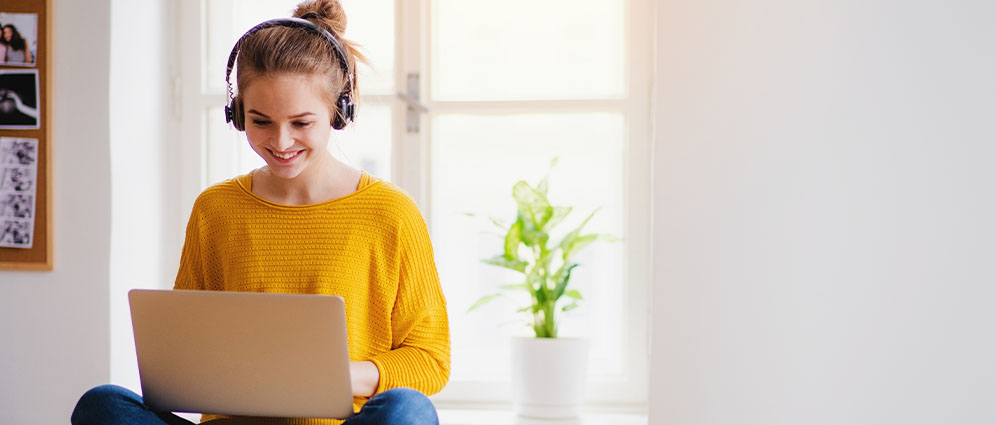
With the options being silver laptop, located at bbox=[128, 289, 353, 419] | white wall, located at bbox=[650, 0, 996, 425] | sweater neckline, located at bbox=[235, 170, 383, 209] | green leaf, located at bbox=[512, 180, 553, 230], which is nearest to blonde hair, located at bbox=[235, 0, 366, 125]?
sweater neckline, located at bbox=[235, 170, 383, 209]

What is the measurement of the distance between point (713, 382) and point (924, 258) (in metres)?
0.52

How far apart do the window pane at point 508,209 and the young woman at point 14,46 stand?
99 centimetres

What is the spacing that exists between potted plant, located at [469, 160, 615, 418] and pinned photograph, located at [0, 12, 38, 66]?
1183mm

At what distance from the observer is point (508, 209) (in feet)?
7.50

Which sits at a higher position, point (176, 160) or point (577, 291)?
point (176, 160)

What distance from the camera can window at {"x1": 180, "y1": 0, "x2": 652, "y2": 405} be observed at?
223 cm

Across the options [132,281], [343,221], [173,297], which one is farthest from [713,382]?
[132,281]

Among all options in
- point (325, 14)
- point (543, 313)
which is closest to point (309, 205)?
A: point (325, 14)

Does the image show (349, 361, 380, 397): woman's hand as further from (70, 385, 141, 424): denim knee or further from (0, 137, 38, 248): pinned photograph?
(0, 137, 38, 248): pinned photograph

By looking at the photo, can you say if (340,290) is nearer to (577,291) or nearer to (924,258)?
(577,291)

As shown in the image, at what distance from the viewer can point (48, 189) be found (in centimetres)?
206

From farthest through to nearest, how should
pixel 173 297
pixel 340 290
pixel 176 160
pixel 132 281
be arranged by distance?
pixel 176 160, pixel 132 281, pixel 340 290, pixel 173 297

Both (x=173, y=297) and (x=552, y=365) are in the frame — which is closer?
(x=173, y=297)

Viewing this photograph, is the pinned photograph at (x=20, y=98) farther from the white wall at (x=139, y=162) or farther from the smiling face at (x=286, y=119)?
the smiling face at (x=286, y=119)
